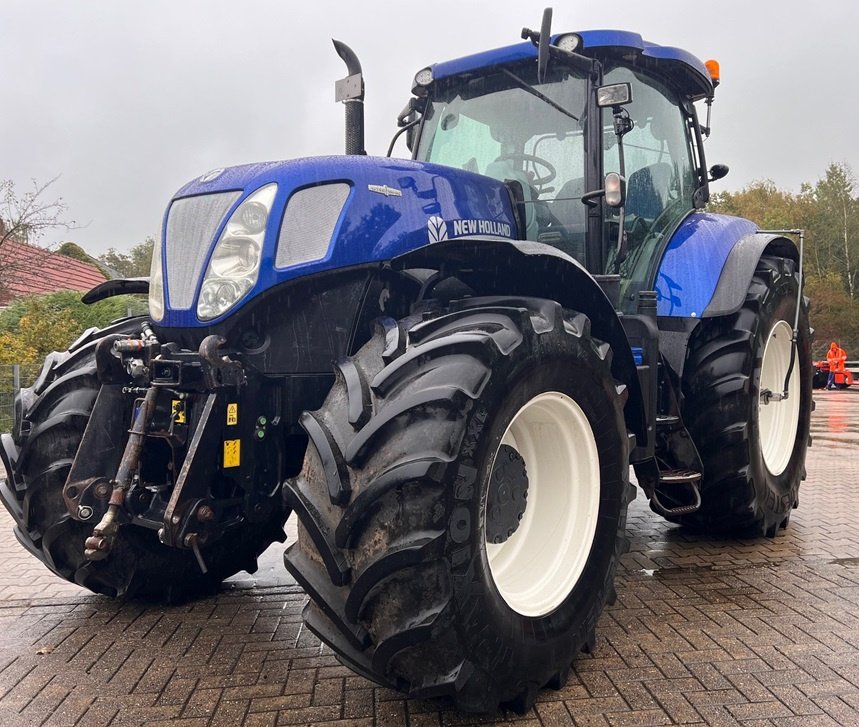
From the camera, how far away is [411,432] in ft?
7.73

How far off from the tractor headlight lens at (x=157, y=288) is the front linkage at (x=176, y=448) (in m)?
0.10

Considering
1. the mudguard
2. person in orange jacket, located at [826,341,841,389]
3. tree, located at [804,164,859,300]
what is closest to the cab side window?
the mudguard

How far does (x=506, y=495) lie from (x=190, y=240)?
152 centimetres

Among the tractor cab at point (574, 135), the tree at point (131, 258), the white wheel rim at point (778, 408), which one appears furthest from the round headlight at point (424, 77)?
the tree at point (131, 258)

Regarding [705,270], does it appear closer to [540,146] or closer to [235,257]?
[540,146]

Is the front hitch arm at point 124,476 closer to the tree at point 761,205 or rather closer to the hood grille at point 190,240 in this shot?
the hood grille at point 190,240

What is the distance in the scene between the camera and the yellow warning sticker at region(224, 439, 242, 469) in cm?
283

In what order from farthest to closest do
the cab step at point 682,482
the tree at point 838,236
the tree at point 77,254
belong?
the tree at point 838,236 < the tree at point 77,254 < the cab step at point 682,482

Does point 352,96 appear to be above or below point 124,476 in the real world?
above

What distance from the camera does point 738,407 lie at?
13.9 feet

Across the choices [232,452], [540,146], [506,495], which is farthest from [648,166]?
[232,452]

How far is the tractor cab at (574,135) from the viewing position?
397cm

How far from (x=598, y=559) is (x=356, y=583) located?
3.67ft

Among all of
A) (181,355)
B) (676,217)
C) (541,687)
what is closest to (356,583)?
(541,687)
